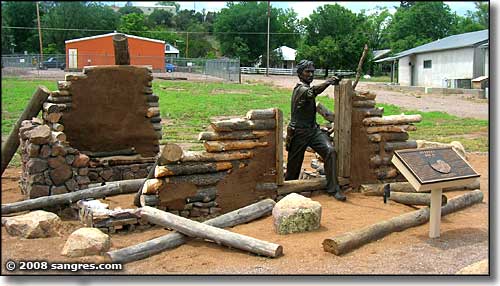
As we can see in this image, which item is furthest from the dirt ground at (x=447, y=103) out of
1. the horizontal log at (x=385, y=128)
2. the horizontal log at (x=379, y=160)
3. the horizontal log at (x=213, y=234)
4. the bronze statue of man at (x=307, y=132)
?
the horizontal log at (x=213, y=234)

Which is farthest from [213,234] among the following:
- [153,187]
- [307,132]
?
[307,132]

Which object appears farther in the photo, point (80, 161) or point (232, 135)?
point (80, 161)

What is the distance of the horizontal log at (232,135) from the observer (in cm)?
808

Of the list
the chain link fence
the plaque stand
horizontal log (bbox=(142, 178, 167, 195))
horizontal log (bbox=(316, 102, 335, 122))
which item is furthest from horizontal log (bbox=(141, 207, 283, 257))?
horizontal log (bbox=(316, 102, 335, 122))

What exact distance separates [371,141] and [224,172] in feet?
9.35

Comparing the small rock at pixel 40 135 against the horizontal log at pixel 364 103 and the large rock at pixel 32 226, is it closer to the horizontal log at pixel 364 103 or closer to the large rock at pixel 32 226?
the large rock at pixel 32 226

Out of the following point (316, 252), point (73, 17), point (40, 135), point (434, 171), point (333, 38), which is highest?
point (333, 38)

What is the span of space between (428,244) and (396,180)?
3.32 meters

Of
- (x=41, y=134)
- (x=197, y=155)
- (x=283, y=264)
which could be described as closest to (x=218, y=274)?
(x=283, y=264)

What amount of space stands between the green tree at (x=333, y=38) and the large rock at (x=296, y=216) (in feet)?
8.59

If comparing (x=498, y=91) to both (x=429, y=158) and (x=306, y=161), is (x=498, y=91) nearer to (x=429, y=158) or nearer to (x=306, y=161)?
(x=429, y=158)

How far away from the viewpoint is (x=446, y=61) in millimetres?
15922

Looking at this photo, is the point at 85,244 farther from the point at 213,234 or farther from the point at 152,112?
the point at 152,112

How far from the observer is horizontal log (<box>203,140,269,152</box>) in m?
8.01
